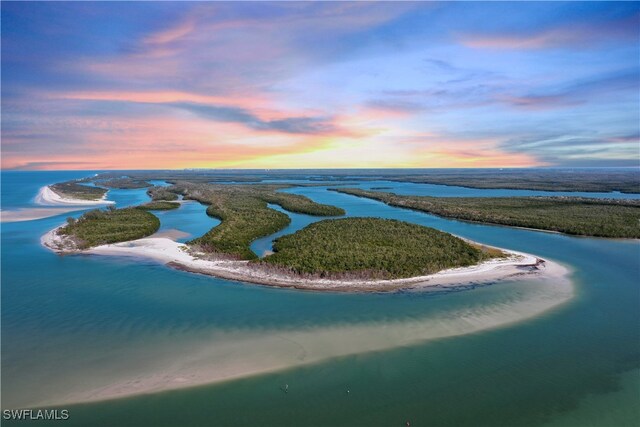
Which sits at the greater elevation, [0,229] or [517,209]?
[517,209]

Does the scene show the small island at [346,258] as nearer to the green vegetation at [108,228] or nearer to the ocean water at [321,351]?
the green vegetation at [108,228]

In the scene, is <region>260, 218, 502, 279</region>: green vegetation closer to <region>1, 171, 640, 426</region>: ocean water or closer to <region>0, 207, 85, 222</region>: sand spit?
<region>1, 171, 640, 426</region>: ocean water

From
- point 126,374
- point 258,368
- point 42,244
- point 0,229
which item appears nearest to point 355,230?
point 258,368

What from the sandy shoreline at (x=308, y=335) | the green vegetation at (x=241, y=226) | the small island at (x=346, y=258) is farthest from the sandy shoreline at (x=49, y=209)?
the sandy shoreline at (x=308, y=335)

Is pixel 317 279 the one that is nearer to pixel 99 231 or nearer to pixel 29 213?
pixel 99 231

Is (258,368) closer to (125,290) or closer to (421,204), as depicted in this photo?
(125,290)

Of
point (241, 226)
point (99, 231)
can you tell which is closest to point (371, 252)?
point (241, 226)
